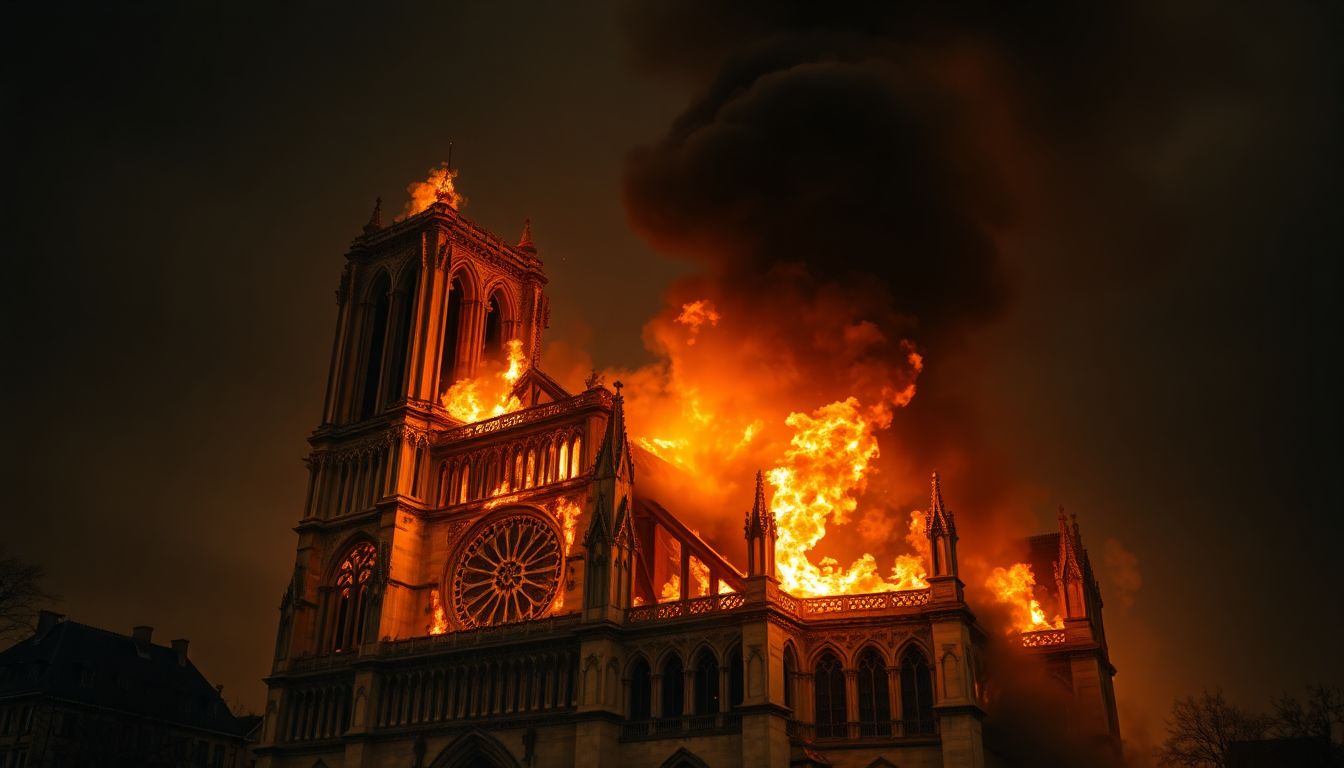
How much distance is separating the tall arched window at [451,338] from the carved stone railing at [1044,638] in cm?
3254

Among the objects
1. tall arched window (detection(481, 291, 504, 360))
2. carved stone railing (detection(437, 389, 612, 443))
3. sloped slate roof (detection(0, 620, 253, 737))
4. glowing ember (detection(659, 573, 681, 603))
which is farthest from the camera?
tall arched window (detection(481, 291, 504, 360))

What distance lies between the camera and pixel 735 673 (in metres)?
45.7

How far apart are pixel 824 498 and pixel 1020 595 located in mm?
12376

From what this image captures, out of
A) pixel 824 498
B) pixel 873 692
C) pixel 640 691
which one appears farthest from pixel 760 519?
pixel 640 691

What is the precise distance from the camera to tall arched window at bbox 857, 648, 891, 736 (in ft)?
146

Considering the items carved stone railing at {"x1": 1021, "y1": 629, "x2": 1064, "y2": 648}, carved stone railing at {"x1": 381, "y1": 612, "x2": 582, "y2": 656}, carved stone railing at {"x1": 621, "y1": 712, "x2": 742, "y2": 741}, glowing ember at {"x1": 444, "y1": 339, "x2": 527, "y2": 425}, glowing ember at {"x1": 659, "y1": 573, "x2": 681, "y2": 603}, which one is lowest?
carved stone railing at {"x1": 621, "y1": 712, "x2": 742, "y2": 741}

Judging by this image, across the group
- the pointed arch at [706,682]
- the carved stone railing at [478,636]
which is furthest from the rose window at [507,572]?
the pointed arch at [706,682]

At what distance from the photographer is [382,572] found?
5500 centimetres

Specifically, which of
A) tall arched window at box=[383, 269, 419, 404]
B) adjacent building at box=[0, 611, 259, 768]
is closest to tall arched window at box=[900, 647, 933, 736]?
tall arched window at box=[383, 269, 419, 404]

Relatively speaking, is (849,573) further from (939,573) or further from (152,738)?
(152,738)

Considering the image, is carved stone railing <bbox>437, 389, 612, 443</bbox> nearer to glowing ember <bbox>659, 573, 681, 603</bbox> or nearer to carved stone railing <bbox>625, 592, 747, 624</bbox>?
glowing ember <bbox>659, 573, 681, 603</bbox>

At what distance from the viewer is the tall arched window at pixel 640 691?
155 ft

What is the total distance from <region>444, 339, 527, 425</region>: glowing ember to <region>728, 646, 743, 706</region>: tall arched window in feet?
68.0

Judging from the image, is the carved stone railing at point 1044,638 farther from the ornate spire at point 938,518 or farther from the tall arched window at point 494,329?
the tall arched window at point 494,329
